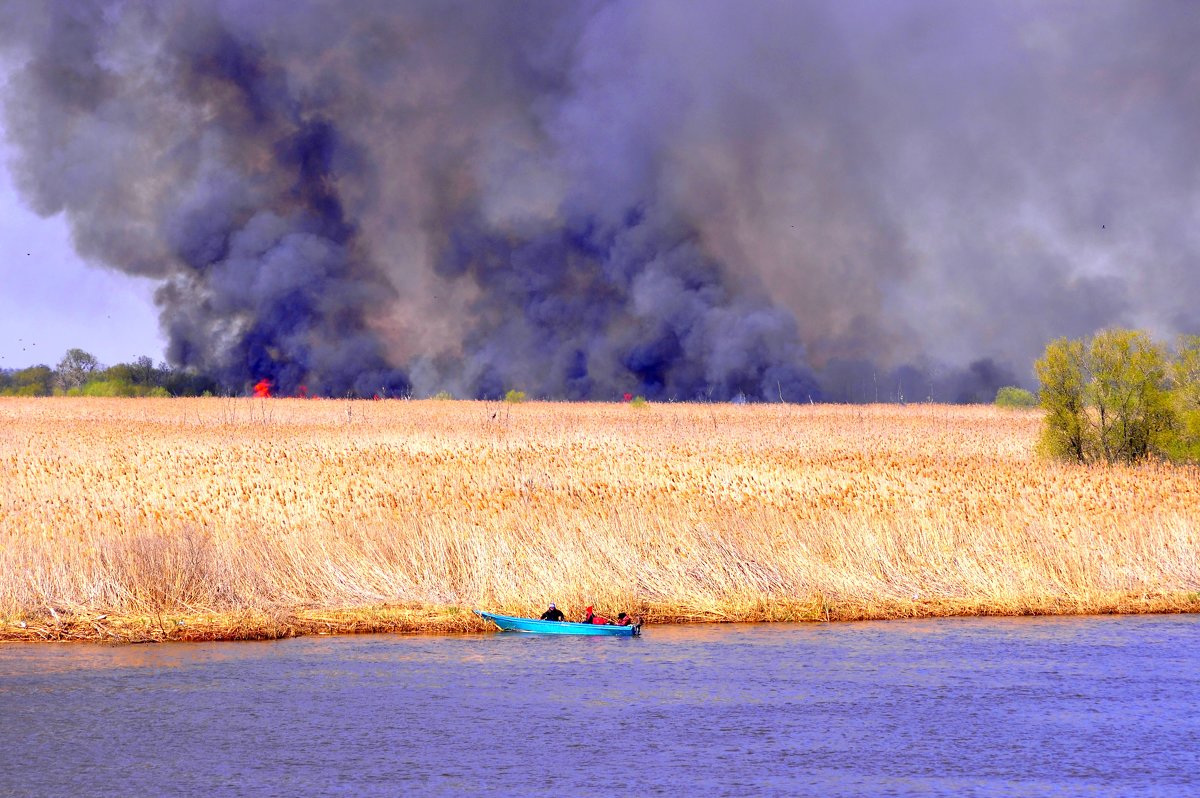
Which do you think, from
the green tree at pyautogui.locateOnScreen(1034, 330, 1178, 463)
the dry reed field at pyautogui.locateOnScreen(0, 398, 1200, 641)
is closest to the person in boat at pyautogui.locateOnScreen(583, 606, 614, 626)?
the dry reed field at pyautogui.locateOnScreen(0, 398, 1200, 641)

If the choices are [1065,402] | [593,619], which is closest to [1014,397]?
[1065,402]

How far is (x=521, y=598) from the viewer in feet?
76.8

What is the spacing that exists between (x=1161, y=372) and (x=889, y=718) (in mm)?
26911

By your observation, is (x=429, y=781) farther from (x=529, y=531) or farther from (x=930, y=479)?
(x=930, y=479)

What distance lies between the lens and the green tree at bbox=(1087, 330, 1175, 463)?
39344 mm

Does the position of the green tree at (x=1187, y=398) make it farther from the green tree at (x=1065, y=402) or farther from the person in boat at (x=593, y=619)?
the person in boat at (x=593, y=619)

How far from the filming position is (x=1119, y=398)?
39594 millimetres

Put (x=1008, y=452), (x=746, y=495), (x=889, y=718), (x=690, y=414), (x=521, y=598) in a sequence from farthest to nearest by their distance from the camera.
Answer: (x=690, y=414) < (x=1008, y=452) < (x=746, y=495) < (x=521, y=598) < (x=889, y=718)

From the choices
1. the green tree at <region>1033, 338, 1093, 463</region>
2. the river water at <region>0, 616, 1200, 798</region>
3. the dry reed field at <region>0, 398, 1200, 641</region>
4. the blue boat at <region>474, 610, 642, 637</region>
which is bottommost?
the river water at <region>0, 616, 1200, 798</region>

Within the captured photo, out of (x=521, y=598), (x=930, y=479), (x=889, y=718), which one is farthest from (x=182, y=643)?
(x=930, y=479)

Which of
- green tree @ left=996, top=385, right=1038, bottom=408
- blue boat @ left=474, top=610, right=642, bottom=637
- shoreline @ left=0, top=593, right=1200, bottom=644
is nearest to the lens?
shoreline @ left=0, top=593, right=1200, bottom=644

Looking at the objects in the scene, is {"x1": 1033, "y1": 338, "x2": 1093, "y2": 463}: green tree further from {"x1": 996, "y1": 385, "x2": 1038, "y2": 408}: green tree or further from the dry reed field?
{"x1": 996, "y1": 385, "x2": 1038, "y2": 408}: green tree

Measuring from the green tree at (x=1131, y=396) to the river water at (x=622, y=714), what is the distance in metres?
18.4

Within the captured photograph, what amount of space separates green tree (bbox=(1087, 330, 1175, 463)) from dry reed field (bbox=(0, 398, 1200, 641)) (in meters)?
6.33
